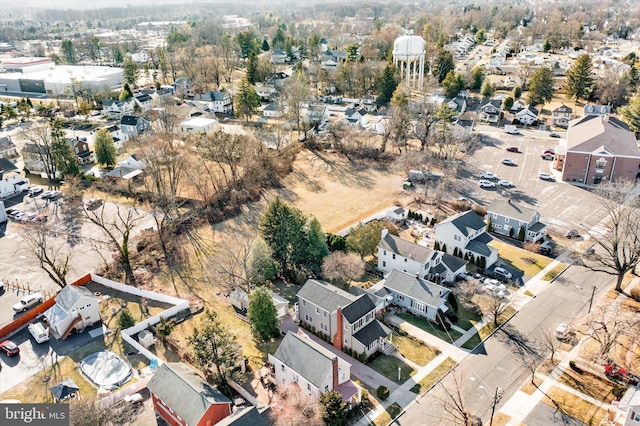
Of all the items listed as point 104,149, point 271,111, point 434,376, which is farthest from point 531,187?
point 104,149

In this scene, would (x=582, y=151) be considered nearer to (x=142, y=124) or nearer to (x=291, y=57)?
(x=142, y=124)

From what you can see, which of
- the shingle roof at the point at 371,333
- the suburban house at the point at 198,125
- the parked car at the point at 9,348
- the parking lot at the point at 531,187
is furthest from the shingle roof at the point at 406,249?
the suburban house at the point at 198,125

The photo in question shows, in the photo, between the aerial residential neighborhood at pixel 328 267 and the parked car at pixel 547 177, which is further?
the parked car at pixel 547 177

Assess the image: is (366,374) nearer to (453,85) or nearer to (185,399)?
(185,399)

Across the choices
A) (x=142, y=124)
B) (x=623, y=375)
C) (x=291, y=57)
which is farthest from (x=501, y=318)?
(x=291, y=57)

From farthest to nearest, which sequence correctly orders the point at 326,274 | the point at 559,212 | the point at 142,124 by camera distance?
the point at 142,124 → the point at 559,212 → the point at 326,274

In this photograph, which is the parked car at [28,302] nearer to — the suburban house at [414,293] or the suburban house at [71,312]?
the suburban house at [71,312]

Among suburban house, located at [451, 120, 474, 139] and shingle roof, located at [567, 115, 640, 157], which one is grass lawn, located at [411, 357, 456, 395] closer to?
shingle roof, located at [567, 115, 640, 157]
